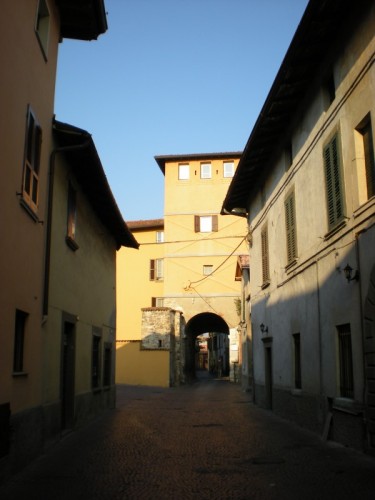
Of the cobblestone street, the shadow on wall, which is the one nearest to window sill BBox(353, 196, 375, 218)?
the cobblestone street

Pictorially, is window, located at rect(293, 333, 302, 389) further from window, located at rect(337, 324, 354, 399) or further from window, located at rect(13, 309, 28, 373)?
window, located at rect(13, 309, 28, 373)

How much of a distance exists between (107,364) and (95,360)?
2081 millimetres

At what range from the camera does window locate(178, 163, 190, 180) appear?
38.0 m

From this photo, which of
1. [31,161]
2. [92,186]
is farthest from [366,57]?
[92,186]

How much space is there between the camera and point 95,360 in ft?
52.6

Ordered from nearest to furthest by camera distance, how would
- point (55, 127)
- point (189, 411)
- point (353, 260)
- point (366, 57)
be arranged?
point (366, 57)
point (353, 260)
point (55, 127)
point (189, 411)

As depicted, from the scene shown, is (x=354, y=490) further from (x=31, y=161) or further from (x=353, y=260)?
(x=31, y=161)

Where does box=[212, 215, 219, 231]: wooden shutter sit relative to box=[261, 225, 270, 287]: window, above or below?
above

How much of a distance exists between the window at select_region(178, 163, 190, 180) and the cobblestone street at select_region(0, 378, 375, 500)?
83.7 feet

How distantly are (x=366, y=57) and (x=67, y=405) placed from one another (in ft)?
29.9

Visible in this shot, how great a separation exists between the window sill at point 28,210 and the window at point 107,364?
915cm

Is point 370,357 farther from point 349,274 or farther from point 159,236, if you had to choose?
point 159,236

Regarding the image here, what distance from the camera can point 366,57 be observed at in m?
8.72

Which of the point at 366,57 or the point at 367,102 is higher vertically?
the point at 366,57
